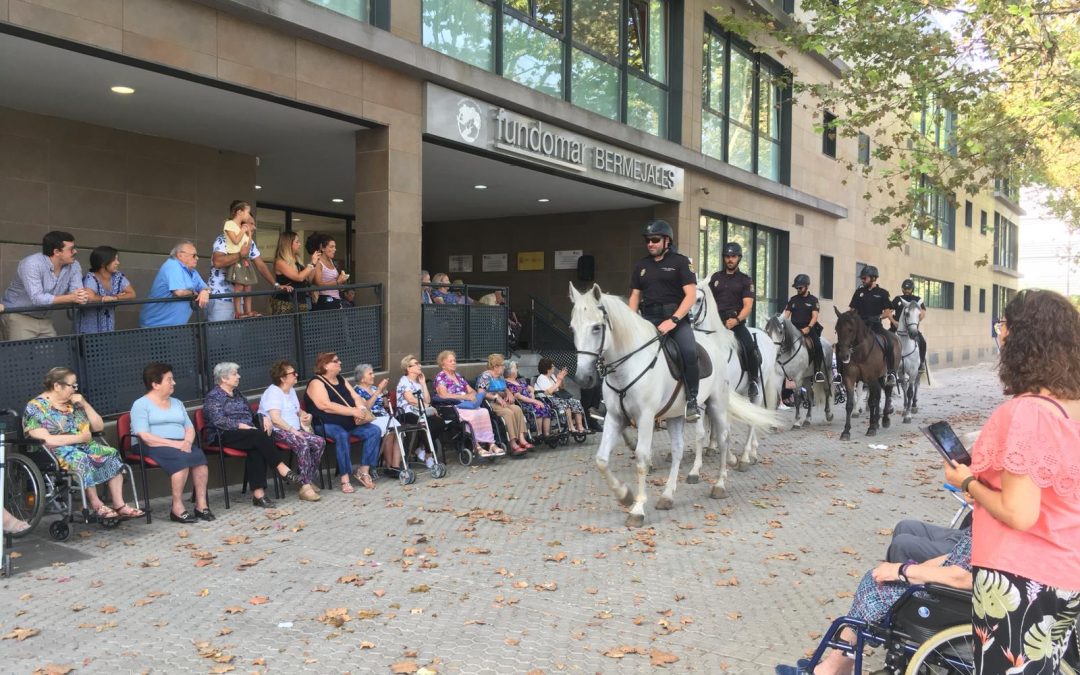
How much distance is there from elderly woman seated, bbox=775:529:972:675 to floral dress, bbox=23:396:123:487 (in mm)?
5795

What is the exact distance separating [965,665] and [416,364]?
7933 mm

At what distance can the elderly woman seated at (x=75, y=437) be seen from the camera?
6773 mm

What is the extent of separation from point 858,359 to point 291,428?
373 inches

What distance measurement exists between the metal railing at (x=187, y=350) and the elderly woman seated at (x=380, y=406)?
771 mm

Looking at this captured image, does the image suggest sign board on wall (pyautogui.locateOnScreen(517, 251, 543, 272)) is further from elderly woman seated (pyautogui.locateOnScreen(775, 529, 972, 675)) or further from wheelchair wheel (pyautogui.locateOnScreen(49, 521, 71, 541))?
elderly woman seated (pyautogui.locateOnScreen(775, 529, 972, 675))

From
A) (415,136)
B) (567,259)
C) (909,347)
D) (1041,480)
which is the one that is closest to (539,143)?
(415,136)

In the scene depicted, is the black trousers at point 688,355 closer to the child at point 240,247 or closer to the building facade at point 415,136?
the building facade at point 415,136

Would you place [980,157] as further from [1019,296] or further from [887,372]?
[1019,296]

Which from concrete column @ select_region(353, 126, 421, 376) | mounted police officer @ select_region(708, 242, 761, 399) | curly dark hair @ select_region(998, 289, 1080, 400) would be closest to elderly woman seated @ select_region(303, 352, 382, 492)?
concrete column @ select_region(353, 126, 421, 376)

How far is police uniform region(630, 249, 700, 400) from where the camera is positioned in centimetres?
852

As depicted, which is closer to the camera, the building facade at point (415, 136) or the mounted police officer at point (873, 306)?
the building facade at point (415, 136)

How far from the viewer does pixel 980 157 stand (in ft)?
47.2

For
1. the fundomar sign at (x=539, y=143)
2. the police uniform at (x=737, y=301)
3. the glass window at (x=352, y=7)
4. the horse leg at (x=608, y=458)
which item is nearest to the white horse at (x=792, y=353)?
the police uniform at (x=737, y=301)

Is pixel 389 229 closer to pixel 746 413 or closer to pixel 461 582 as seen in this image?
pixel 746 413
